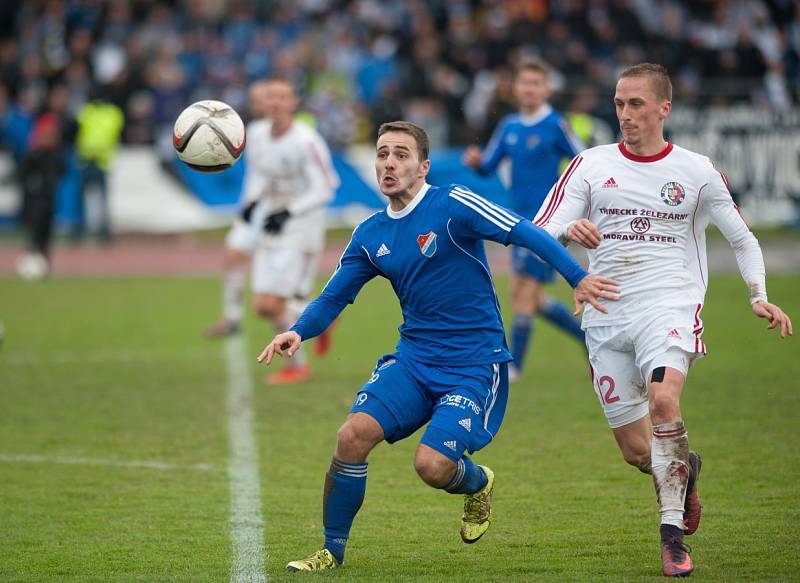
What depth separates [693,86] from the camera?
22734 mm

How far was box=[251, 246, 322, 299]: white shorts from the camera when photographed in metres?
11.5

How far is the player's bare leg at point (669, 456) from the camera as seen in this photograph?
573cm

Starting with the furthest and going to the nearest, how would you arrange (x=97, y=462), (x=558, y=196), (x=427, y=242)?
(x=97, y=462)
(x=558, y=196)
(x=427, y=242)

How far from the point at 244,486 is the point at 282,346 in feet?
7.00

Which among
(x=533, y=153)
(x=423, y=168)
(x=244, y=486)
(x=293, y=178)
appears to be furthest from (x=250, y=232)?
(x=423, y=168)

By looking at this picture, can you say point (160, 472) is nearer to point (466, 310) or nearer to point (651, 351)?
point (466, 310)

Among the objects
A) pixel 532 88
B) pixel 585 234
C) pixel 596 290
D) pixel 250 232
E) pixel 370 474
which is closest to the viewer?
pixel 596 290

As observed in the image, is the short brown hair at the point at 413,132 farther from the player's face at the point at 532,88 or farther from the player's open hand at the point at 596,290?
the player's face at the point at 532,88

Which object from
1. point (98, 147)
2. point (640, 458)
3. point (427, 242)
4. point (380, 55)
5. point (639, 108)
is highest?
point (380, 55)

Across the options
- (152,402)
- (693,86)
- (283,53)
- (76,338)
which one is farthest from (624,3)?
(152,402)

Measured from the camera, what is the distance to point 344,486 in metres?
5.91

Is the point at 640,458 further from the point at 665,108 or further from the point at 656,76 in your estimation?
the point at 656,76

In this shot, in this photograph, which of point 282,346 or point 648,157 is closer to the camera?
point 282,346

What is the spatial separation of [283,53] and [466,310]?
19531 mm
